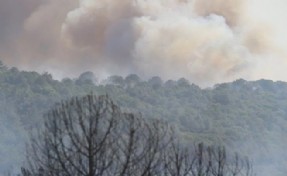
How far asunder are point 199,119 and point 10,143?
54.7 meters

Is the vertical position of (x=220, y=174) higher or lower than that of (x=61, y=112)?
lower

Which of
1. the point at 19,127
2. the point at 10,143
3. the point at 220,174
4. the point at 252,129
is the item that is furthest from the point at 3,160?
the point at 220,174

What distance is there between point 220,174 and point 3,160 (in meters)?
141

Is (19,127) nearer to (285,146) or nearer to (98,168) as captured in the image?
(285,146)

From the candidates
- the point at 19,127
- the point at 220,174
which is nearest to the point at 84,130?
the point at 220,174

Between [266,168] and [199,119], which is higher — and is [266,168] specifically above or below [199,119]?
below

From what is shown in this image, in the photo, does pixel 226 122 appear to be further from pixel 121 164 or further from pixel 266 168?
pixel 121 164

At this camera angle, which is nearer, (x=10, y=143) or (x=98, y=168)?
(x=98, y=168)

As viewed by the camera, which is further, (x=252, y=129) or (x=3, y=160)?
(x=252, y=129)

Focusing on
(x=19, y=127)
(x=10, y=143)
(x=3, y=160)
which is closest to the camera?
(x=3, y=160)

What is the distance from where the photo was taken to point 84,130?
2175 centimetres

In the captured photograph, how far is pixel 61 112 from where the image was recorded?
75.9 feet

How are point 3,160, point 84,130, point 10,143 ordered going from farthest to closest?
point 10,143 → point 3,160 → point 84,130

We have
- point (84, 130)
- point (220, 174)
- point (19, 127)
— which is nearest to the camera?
point (84, 130)
